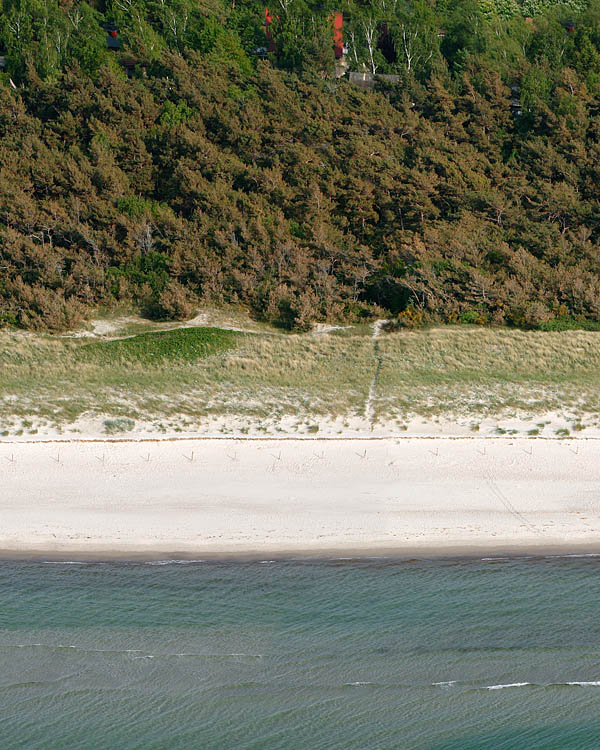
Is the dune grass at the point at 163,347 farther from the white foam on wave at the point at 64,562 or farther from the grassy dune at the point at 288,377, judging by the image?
the white foam on wave at the point at 64,562

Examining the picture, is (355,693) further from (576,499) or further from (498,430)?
(498,430)

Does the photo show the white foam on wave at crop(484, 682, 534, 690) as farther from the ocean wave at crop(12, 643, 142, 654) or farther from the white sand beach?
the ocean wave at crop(12, 643, 142, 654)

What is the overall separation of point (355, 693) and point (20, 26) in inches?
1745

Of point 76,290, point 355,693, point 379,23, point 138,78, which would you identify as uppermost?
point 379,23

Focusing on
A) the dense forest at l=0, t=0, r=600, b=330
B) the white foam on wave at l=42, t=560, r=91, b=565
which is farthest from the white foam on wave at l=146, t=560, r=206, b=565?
the dense forest at l=0, t=0, r=600, b=330

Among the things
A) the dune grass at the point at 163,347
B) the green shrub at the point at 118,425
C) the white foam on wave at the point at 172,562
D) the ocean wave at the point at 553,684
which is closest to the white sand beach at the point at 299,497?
the white foam on wave at the point at 172,562

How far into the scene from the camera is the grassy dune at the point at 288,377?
64.7ft

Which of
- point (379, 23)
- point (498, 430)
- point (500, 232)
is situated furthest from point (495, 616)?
point (379, 23)

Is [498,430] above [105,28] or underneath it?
underneath

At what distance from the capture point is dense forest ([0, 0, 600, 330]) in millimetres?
28578

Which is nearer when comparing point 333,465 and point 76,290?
point 333,465

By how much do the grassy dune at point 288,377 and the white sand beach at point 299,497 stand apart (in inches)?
66.3

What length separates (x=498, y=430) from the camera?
1878 cm

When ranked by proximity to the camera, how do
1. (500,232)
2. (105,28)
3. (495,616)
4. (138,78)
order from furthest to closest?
(105,28), (138,78), (500,232), (495,616)
